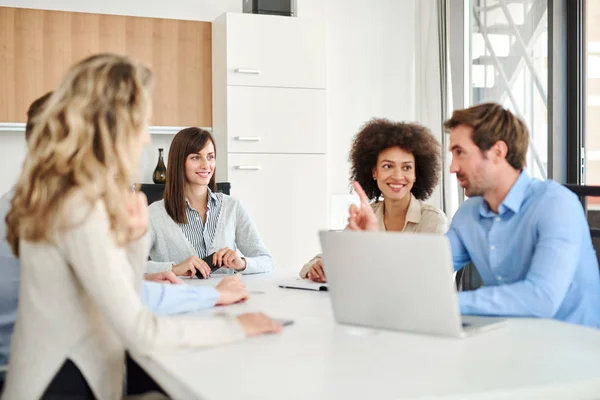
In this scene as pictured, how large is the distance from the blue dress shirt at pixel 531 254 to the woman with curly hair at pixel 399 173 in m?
0.59

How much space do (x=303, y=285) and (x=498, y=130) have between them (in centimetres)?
79

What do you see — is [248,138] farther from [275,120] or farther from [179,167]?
[179,167]

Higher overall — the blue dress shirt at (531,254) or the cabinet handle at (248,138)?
the cabinet handle at (248,138)

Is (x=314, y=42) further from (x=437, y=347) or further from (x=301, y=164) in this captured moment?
(x=437, y=347)

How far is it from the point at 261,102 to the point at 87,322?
3.61m

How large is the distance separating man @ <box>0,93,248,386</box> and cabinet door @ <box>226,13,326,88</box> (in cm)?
268

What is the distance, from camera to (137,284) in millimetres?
1686

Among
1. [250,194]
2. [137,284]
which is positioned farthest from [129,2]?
[137,284]

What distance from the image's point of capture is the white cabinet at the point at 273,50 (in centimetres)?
499

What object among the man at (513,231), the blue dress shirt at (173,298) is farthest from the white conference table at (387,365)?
the blue dress shirt at (173,298)

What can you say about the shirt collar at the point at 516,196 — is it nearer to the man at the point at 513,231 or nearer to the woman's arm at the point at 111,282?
the man at the point at 513,231

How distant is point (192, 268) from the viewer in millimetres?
2941

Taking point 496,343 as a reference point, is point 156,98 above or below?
above

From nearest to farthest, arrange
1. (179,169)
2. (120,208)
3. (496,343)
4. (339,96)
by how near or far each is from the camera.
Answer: (120,208)
(496,343)
(179,169)
(339,96)
